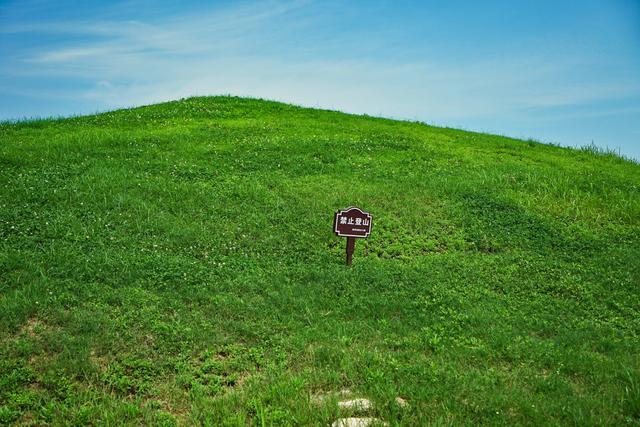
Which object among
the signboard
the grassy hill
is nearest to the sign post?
the signboard

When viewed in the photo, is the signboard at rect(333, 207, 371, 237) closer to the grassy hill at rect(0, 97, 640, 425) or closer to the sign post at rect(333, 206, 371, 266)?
the sign post at rect(333, 206, 371, 266)

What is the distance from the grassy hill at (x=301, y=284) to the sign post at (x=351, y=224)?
2.16 ft

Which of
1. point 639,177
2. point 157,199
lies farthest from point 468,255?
point 639,177

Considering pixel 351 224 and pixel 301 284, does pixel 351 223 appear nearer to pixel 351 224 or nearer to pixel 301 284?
pixel 351 224

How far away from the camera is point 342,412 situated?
19.7ft

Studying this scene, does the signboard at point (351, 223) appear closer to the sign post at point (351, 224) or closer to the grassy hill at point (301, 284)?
the sign post at point (351, 224)

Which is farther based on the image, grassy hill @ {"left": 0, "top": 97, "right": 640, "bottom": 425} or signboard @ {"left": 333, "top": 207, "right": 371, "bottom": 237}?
signboard @ {"left": 333, "top": 207, "right": 371, "bottom": 237}

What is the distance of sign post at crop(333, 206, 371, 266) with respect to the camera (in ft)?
39.0

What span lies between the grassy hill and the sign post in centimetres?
66

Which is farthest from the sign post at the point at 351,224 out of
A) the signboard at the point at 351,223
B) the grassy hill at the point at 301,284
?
the grassy hill at the point at 301,284

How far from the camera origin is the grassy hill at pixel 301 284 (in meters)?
6.60

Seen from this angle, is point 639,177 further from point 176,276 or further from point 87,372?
point 87,372

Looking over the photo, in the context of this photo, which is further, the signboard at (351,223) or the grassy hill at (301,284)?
the signboard at (351,223)

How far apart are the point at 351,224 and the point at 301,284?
2.10m
